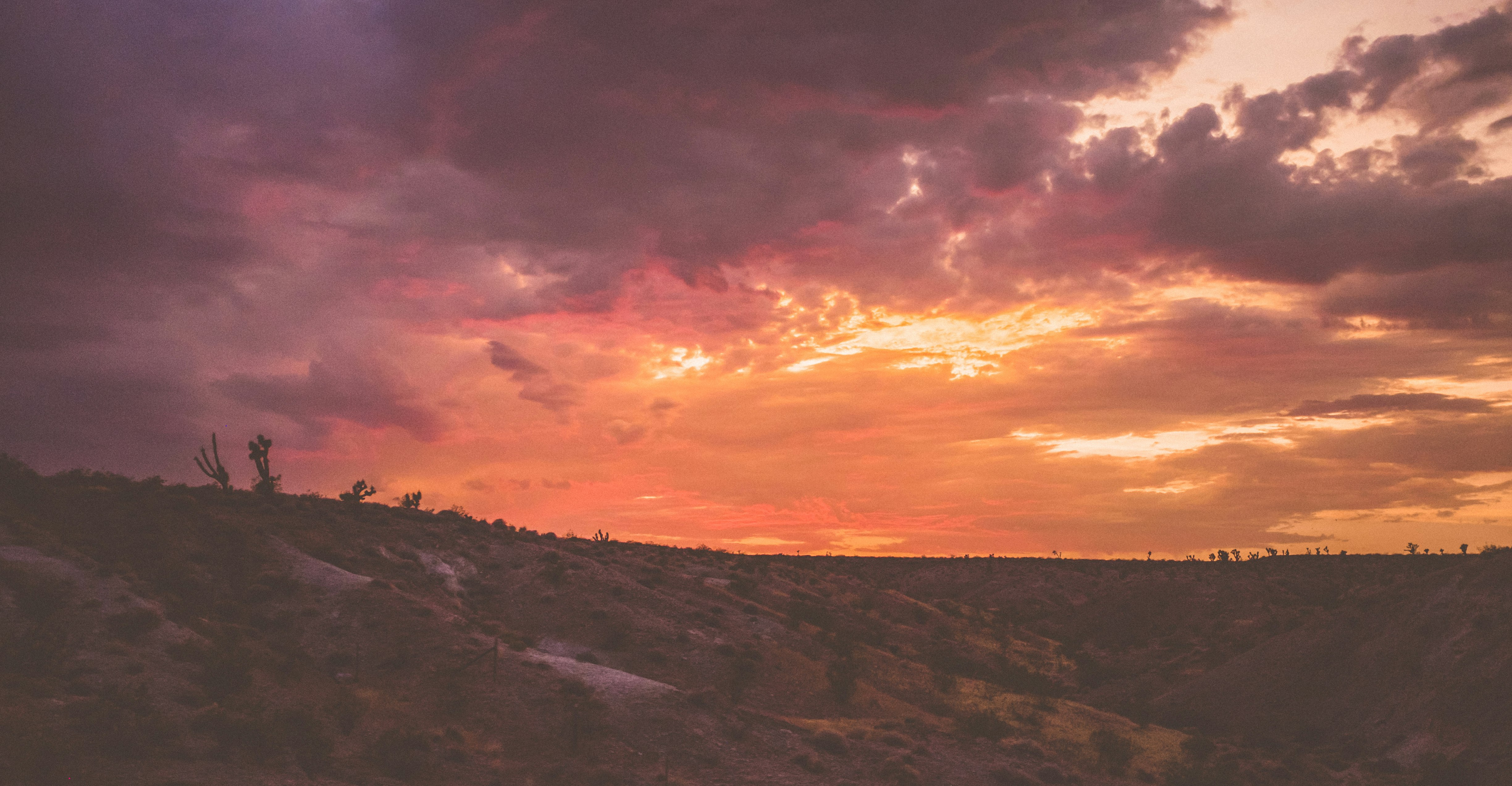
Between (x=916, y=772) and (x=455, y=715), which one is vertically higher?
(x=455, y=715)

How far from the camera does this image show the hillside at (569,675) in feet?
74.0

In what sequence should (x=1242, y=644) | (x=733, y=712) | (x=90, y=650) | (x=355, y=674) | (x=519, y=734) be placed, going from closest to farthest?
(x=90, y=650) < (x=519, y=734) < (x=355, y=674) < (x=733, y=712) < (x=1242, y=644)

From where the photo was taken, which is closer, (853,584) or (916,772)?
(916,772)

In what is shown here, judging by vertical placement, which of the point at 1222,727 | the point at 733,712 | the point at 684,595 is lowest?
the point at 1222,727

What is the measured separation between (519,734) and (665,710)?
5.55m

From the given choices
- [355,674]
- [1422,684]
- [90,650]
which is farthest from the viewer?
[1422,684]

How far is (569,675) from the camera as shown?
31531mm

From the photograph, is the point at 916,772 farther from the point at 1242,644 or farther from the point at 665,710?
the point at 1242,644

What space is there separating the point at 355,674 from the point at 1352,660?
50295 millimetres

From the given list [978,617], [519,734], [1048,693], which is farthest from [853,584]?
[519,734]

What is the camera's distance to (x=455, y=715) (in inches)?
1088

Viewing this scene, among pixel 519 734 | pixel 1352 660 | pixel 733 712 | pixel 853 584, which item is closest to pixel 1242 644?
pixel 1352 660

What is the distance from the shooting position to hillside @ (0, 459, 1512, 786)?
2256 centimetres

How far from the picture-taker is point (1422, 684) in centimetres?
3791
